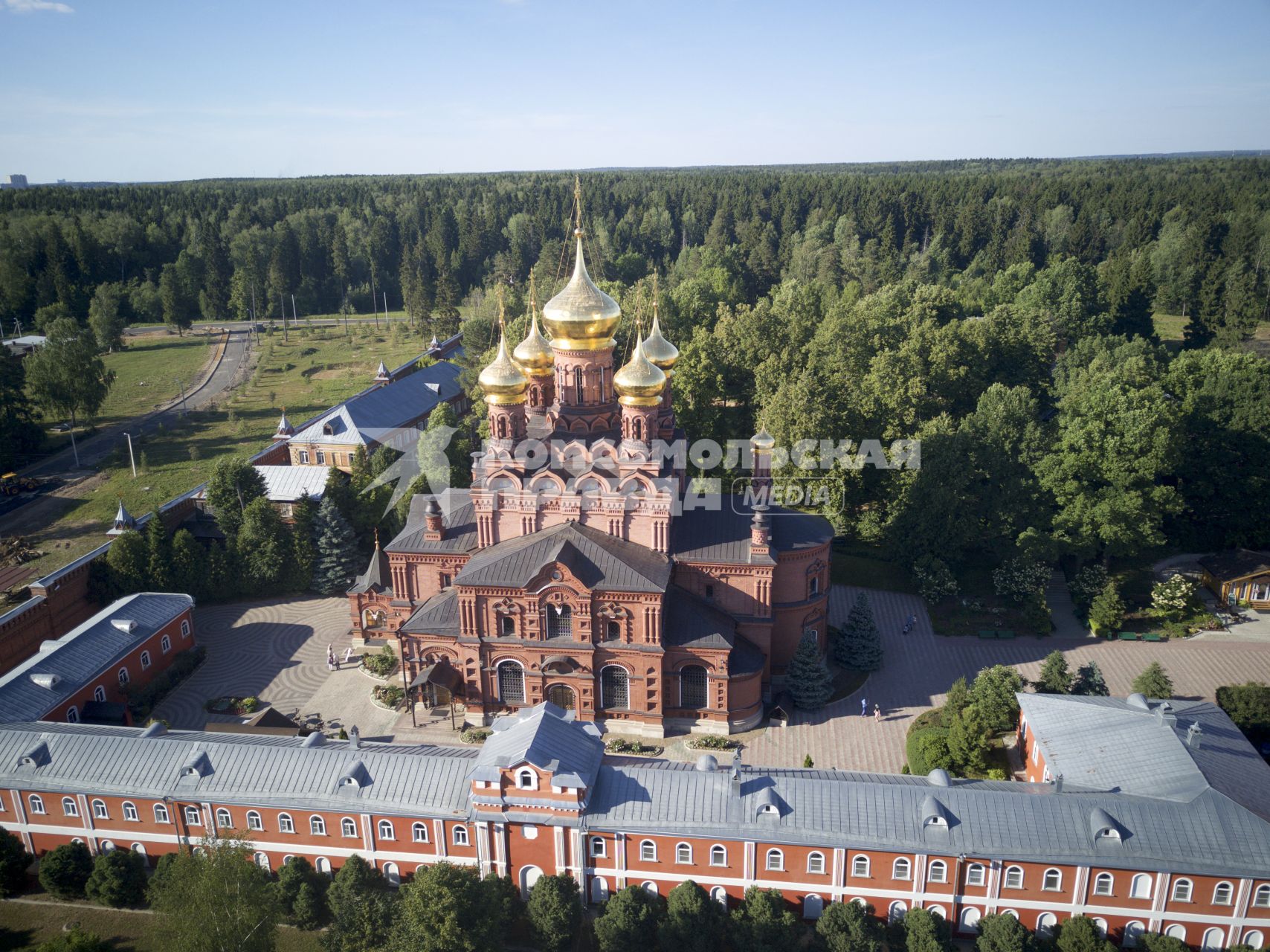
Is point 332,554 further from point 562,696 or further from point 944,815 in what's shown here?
point 944,815

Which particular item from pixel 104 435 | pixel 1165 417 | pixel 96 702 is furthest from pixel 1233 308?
pixel 104 435

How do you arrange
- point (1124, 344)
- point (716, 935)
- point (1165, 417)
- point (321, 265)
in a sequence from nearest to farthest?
point (716, 935) < point (1165, 417) < point (1124, 344) < point (321, 265)

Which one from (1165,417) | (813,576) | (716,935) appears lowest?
(716,935)

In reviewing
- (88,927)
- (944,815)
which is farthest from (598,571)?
(88,927)

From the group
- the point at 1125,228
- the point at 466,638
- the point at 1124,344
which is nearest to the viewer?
the point at 466,638

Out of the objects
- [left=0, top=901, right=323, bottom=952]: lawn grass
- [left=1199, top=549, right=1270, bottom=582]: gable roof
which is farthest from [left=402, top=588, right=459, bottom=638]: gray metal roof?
[left=1199, top=549, right=1270, bottom=582]: gable roof

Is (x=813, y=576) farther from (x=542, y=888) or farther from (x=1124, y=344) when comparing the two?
(x=1124, y=344)
